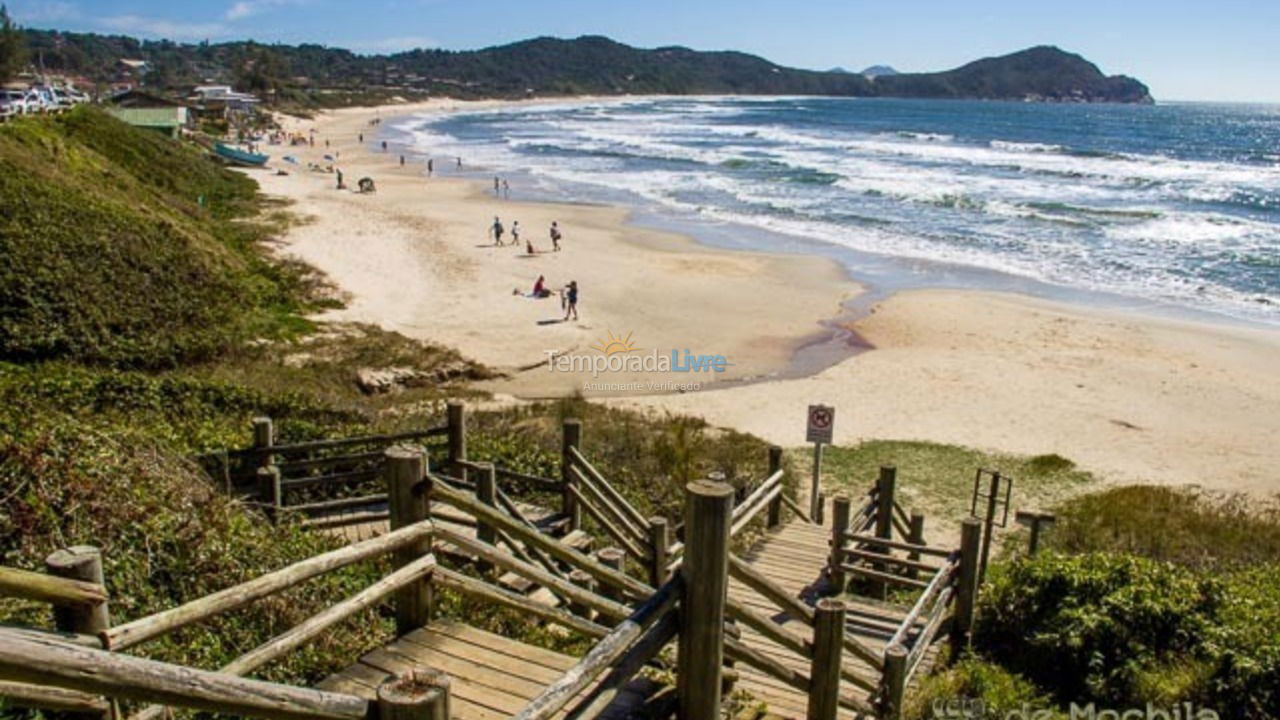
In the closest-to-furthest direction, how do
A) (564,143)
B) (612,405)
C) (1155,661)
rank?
1. (1155,661)
2. (612,405)
3. (564,143)

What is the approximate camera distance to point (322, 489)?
35.7ft

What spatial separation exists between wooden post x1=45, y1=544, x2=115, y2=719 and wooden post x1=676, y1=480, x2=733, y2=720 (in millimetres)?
2409

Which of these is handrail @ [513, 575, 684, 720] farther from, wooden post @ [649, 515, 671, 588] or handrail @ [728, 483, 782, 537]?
handrail @ [728, 483, 782, 537]

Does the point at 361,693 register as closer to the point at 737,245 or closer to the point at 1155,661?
the point at 1155,661

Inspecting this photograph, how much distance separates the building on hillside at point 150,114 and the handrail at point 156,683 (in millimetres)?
53287

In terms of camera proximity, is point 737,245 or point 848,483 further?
point 737,245

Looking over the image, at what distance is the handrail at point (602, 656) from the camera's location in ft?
11.7

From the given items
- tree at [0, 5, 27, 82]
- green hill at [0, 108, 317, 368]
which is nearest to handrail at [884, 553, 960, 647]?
green hill at [0, 108, 317, 368]

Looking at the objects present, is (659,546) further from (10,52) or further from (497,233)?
(10,52)

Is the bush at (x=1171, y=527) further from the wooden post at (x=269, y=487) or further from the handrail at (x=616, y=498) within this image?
the wooden post at (x=269, y=487)

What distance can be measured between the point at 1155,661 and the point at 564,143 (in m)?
83.8

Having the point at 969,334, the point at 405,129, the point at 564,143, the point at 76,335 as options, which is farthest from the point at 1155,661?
the point at 405,129

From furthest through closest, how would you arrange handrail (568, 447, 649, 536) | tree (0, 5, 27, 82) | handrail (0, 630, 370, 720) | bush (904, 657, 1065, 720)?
tree (0, 5, 27, 82), handrail (568, 447, 649, 536), bush (904, 657, 1065, 720), handrail (0, 630, 370, 720)

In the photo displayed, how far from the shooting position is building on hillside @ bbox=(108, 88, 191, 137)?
5356 cm
